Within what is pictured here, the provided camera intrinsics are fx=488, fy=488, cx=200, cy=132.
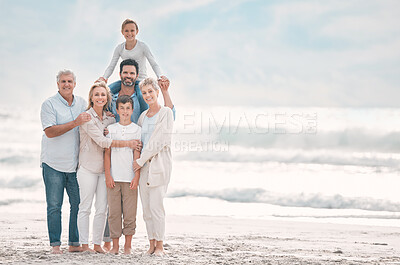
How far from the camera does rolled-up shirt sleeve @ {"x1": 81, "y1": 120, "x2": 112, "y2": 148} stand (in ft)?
15.3

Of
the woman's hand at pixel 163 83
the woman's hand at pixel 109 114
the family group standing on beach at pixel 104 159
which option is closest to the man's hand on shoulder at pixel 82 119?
the family group standing on beach at pixel 104 159

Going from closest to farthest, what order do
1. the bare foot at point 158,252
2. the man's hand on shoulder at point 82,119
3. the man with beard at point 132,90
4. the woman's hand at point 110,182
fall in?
the man's hand on shoulder at point 82,119
the woman's hand at point 110,182
the bare foot at point 158,252
the man with beard at point 132,90

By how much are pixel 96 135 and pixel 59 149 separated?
1.35 ft

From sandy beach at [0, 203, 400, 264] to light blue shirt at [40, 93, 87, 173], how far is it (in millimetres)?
886

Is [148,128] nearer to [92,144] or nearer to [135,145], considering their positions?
[135,145]

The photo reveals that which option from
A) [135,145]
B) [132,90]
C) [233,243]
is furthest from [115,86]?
[233,243]

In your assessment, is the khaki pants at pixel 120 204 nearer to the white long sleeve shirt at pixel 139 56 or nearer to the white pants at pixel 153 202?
the white pants at pixel 153 202

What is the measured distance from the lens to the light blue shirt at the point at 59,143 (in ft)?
15.5

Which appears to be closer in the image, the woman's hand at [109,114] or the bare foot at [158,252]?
the bare foot at [158,252]

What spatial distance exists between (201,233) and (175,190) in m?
4.31

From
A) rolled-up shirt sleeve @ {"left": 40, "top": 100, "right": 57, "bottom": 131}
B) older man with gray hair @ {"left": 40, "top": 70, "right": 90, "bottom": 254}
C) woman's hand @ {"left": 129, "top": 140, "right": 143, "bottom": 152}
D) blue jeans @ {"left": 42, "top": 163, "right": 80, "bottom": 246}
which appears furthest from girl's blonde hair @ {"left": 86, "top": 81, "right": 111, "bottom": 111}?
blue jeans @ {"left": 42, "top": 163, "right": 80, "bottom": 246}

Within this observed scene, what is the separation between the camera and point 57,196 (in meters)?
4.77

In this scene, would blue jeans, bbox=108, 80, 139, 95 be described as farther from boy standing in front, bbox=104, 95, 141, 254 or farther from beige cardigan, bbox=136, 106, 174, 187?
beige cardigan, bbox=136, 106, 174, 187

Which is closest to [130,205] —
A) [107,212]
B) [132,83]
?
[107,212]
